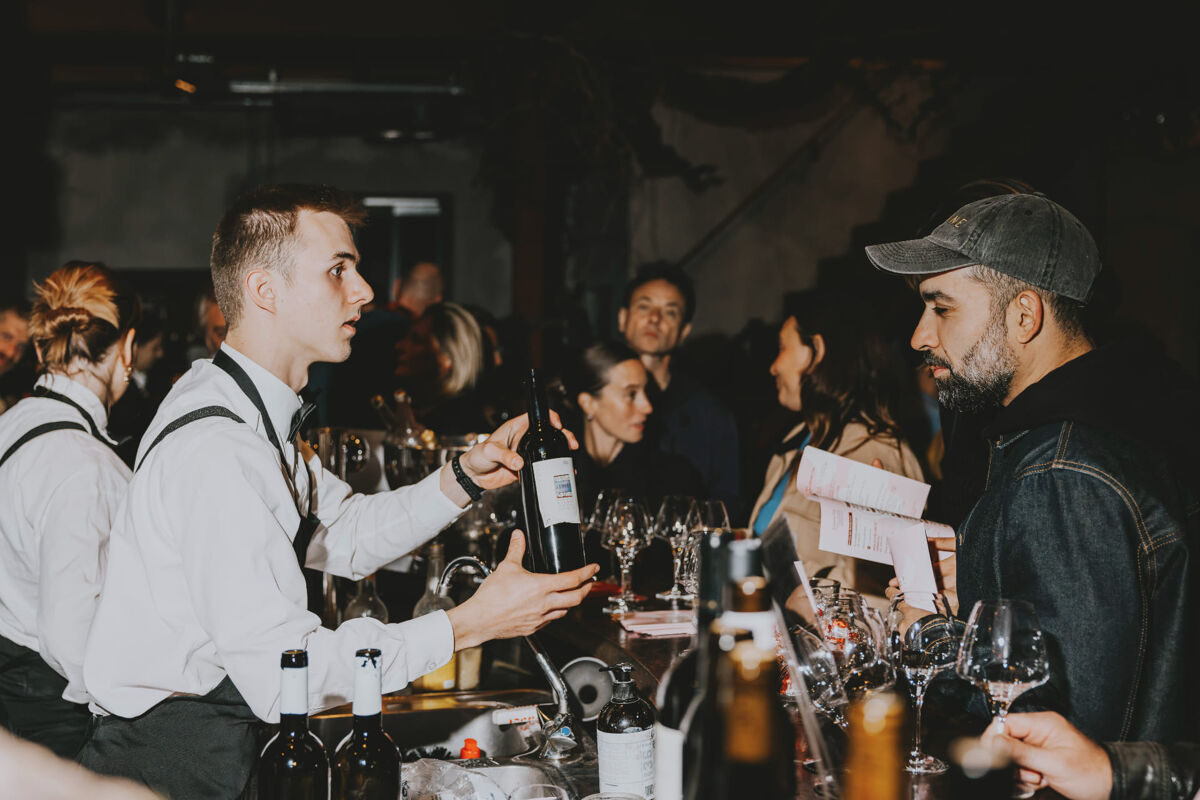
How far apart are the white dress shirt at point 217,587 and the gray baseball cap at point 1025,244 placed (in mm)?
1259

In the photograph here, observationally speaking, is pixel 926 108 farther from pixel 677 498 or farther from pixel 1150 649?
pixel 1150 649

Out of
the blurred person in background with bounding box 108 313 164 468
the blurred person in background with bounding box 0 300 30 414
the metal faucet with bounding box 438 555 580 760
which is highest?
the blurred person in background with bounding box 0 300 30 414

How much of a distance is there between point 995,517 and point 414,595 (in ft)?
7.38

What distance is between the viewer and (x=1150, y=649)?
1.81 metres

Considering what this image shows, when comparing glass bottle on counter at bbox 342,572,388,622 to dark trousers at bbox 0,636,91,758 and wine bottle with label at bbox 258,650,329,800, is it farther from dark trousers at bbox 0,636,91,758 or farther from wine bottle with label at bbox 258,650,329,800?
wine bottle with label at bbox 258,650,329,800

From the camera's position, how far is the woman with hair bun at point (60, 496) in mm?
2471

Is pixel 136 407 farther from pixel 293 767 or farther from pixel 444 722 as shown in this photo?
pixel 293 767

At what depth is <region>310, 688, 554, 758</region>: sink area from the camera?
2568mm

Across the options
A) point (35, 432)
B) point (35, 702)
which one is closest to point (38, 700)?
point (35, 702)

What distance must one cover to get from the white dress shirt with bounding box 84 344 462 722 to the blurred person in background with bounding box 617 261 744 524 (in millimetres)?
2761

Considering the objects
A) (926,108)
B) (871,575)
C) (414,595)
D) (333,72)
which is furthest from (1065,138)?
(333,72)

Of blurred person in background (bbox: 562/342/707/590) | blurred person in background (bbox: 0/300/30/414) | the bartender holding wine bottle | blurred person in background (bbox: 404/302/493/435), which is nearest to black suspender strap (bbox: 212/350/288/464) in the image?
the bartender holding wine bottle

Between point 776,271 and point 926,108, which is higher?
point 926,108

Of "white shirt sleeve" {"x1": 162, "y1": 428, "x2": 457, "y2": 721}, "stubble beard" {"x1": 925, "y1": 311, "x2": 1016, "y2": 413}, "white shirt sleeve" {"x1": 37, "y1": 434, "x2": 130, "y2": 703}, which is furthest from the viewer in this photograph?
"white shirt sleeve" {"x1": 37, "y1": 434, "x2": 130, "y2": 703}
